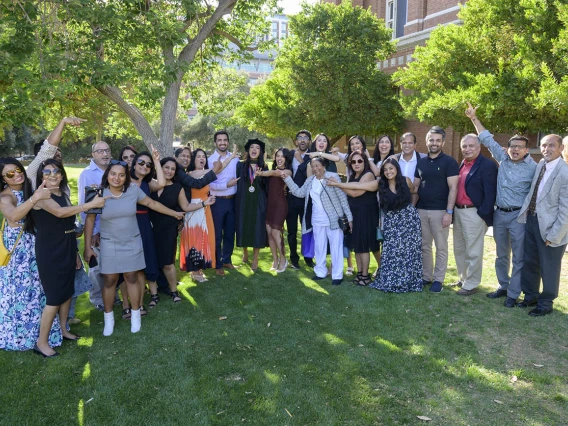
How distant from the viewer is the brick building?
18594 mm

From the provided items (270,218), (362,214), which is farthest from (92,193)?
(362,214)

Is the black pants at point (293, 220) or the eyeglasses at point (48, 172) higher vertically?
the eyeglasses at point (48, 172)

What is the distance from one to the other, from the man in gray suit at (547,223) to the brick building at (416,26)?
12.5 m

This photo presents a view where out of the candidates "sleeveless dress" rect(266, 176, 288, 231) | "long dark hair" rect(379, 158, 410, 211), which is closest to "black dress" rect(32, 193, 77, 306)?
"sleeveless dress" rect(266, 176, 288, 231)

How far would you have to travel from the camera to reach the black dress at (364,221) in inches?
253

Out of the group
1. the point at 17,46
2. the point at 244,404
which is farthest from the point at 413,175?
the point at 17,46

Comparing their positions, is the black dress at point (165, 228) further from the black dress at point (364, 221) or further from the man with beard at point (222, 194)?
the black dress at point (364, 221)

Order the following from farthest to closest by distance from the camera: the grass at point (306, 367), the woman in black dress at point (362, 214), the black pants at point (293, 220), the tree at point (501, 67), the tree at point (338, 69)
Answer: the tree at point (338, 69)
the tree at point (501, 67)
the black pants at point (293, 220)
the woman in black dress at point (362, 214)
the grass at point (306, 367)

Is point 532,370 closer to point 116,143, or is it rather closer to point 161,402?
point 161,402

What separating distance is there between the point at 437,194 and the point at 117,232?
4.30m

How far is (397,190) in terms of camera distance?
6.04m

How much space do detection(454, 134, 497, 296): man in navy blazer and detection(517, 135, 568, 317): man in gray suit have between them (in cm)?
54

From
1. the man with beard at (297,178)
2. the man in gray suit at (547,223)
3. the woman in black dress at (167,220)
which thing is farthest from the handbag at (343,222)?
the man in gray suit at (547,223)

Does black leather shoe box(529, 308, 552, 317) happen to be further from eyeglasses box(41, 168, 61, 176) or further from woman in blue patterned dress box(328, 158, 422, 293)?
eyeglasses box(41, 168, 61, 176)
